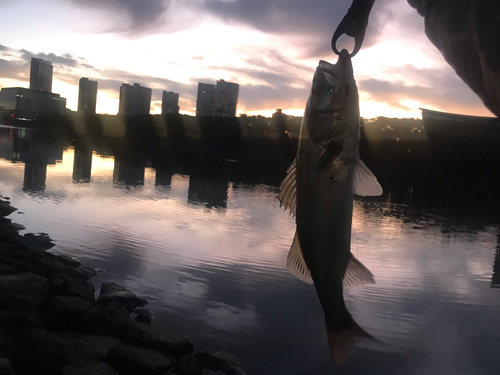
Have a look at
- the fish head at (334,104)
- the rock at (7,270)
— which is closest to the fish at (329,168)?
the fish head at (334,104)

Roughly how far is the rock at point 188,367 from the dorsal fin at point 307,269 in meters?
4.83

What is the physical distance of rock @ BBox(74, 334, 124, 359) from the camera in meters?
6.33

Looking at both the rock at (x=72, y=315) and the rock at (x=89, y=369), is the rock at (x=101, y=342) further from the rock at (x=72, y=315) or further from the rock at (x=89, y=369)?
the rock at (x=89, y=369)

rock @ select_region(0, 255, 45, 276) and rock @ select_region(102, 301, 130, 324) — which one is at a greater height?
rock @ select_region(0, 255, 45, 276)

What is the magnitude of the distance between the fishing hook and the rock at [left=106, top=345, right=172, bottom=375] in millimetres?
5525

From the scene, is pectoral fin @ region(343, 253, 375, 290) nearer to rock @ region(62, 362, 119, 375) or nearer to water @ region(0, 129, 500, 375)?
rock @ region(62, 362, 119, 375)

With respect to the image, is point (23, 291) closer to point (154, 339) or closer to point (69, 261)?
point (154, 339)

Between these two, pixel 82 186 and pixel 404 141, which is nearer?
pixel 82 186

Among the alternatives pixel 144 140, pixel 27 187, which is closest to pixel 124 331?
pixel 27 187

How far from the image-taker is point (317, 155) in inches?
73.9

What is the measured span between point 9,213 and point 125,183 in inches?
523

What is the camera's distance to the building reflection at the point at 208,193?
23.7 metres

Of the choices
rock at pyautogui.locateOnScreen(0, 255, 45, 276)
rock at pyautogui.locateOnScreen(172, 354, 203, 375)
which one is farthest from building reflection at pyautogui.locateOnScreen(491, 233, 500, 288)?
rock at pyautogui.locateOnScreen(0, 255, 45, 276)

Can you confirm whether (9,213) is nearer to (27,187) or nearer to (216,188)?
(27,187)
